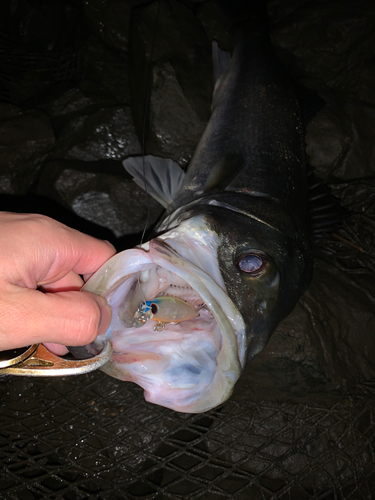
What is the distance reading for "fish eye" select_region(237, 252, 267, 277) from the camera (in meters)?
1.98

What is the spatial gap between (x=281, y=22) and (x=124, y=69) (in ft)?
7.16

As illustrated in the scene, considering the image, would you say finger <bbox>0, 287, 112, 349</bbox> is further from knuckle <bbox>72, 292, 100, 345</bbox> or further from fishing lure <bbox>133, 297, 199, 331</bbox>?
fishing lure <bbox>133, 297, 199, 331</bbox>

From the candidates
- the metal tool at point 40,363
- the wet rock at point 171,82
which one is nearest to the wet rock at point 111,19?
the wet rock at point 171,82

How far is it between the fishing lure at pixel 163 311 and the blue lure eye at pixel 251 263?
373 mm

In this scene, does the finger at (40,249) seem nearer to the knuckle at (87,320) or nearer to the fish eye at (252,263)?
the knuckle at (87,320)

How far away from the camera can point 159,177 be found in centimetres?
356

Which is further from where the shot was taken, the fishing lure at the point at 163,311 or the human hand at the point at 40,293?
the fishing lure at the point at 163,311

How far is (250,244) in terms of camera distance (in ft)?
6.97

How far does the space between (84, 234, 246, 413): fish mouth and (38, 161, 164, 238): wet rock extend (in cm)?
230

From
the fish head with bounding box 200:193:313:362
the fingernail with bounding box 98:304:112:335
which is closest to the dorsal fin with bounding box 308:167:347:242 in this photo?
the fish head with bounding box 200:193:313:362

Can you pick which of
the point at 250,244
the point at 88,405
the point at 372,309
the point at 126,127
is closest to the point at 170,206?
the point at 250,244

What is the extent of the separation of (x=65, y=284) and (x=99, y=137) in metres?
2.90

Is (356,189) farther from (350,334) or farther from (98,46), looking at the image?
(98,46)

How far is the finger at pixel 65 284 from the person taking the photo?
2.04m
